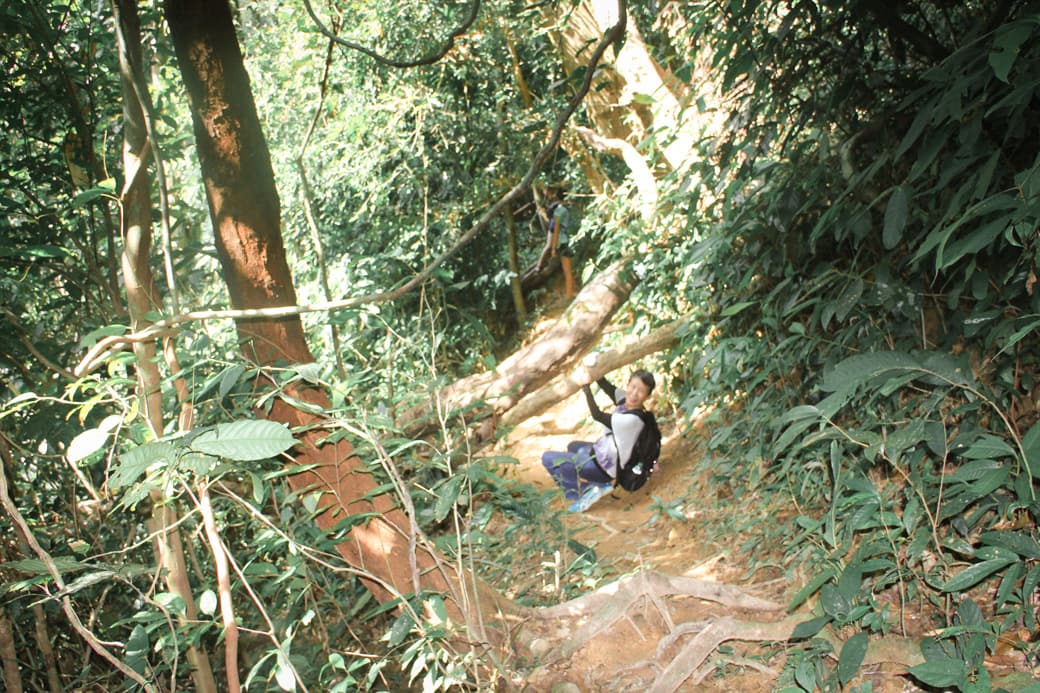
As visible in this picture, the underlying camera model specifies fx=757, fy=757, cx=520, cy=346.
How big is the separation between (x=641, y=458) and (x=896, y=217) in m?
3.23

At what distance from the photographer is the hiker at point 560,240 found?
907cm

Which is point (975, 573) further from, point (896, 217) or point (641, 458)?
point (641, 458)

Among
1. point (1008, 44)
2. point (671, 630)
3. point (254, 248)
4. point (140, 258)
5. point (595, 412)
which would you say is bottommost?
point (671, 630)

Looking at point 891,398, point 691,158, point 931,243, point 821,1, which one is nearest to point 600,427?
point 691,158

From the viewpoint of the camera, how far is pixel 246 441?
1547 millimetres

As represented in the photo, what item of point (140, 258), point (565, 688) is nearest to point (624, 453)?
point (565, 688)

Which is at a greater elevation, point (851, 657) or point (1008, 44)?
point (1008, 44)

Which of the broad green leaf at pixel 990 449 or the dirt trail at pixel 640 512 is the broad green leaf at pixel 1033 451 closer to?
the broad green leaf at pixel 990 449

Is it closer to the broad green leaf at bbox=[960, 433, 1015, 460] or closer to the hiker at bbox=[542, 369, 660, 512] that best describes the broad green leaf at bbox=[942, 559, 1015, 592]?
the broad green leaf at bbox=[960, 433, 1015, 460]

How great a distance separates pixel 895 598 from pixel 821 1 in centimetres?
213

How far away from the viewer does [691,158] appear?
5.32 metres

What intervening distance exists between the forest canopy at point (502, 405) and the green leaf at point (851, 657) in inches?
0.4

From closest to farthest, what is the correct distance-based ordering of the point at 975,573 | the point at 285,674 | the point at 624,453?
the point at 285,674 → the point at 975,573 → the point at 624,453

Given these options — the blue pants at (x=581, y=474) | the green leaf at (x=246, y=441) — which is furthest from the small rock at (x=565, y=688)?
the blue pants at (x=581, y=474)
